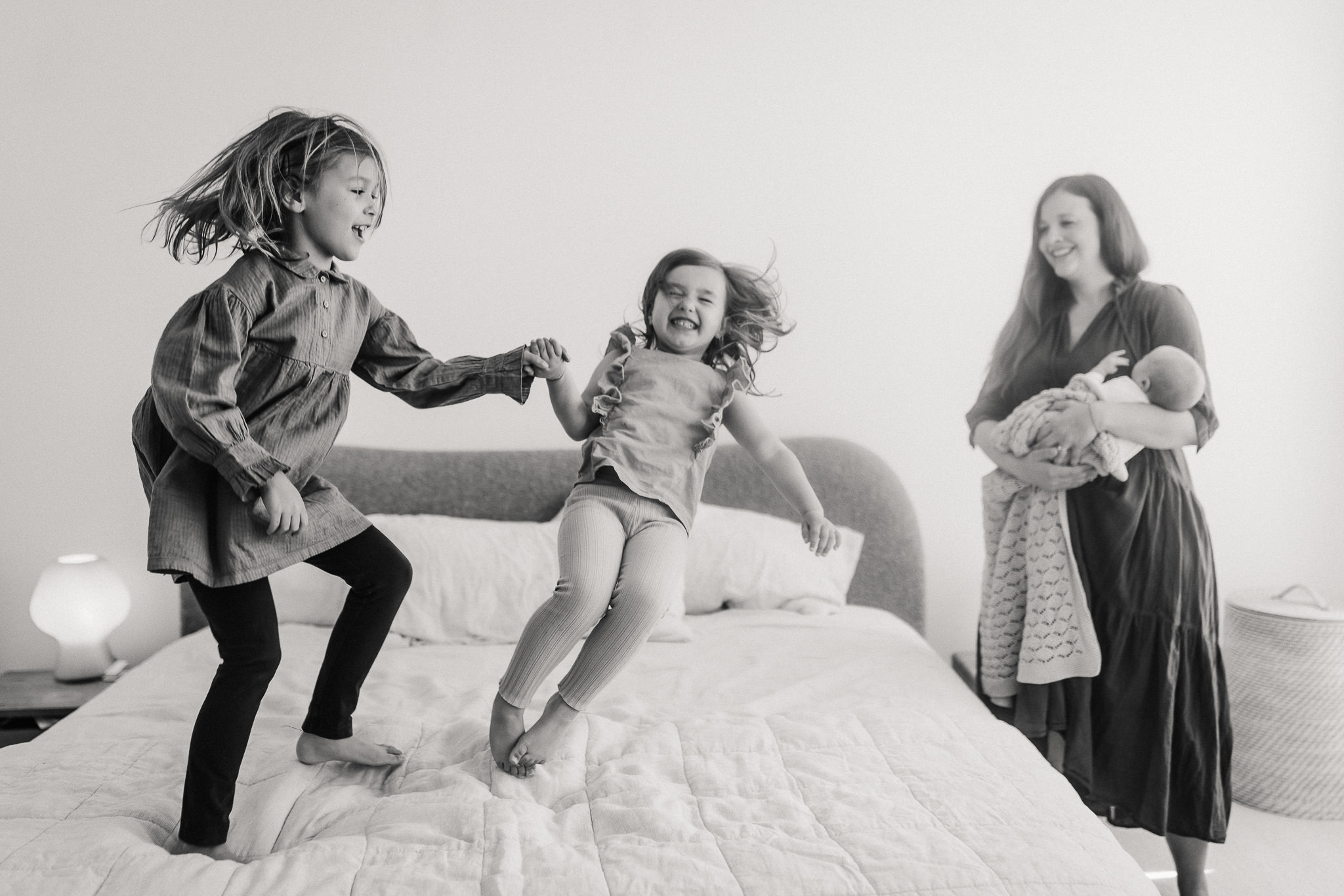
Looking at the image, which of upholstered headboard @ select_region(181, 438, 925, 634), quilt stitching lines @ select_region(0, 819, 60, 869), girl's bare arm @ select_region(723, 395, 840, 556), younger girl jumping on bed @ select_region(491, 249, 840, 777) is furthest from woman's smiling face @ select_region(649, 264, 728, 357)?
quilt stitching lines @ select_region(0, 819, 60, 869)

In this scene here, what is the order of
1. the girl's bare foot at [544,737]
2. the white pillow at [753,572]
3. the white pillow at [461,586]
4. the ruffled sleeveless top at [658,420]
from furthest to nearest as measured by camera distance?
the white pillow at [753,572]
the white pillow at [461,586]
the ruffled sleeveless top at [658,420]
the girl's bare foot at [544,737]

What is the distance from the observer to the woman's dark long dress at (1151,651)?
5.80 feet

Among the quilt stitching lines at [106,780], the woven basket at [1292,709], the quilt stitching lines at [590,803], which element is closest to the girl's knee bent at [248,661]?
the quilt stitching lines at [106,780]

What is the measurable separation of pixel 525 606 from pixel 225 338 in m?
1.14

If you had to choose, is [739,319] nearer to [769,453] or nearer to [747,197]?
[769,453]

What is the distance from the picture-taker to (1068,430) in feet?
5.96

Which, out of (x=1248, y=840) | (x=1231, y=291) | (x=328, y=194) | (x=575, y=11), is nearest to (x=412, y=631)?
(x=328, y=194)

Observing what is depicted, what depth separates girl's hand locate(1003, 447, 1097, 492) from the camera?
1841mm

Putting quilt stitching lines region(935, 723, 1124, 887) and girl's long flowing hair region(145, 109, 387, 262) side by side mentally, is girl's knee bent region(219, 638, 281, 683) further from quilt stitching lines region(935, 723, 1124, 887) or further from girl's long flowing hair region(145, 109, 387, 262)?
quilt stitching lines region(935, 723, 1124, 887)

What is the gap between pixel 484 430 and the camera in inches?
109

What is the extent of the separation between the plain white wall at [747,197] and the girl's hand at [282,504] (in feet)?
4.80

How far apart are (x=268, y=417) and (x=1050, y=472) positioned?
1.38m

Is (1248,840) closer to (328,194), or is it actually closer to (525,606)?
(525,606)

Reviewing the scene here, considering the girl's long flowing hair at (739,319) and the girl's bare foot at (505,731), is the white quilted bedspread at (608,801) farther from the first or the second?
the girl's long flowing hair at (739,319)
